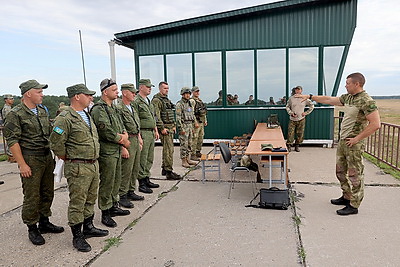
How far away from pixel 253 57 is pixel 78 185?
21.9 ft

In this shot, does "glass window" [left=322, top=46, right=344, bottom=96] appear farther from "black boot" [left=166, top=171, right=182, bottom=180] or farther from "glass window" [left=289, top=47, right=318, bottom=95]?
"black boot" [left=166, top=171, right=182, bottom=180]

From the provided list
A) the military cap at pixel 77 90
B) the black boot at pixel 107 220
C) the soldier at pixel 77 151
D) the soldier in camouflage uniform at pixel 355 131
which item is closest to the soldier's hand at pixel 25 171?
the soldier at pixel 77 151

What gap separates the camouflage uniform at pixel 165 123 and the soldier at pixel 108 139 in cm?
190

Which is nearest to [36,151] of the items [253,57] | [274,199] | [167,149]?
[167,149]

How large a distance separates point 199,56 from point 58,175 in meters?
6.51

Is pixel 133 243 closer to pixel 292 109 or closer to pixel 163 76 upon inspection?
pixel 292 109

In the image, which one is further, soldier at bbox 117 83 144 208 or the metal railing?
the metal railing

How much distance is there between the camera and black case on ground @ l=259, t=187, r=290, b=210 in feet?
13.3

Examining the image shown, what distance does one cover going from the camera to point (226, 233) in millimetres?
3398

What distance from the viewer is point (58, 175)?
120 inches

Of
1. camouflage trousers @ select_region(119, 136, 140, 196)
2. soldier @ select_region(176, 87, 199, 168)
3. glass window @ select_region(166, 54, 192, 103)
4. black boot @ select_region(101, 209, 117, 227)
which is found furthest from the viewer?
glass window @ select_region(166, 54, 192, 103)

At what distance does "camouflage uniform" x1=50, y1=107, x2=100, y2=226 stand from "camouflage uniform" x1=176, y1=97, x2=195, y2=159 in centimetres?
348

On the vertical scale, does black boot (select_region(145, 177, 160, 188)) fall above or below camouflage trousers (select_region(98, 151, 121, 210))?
below

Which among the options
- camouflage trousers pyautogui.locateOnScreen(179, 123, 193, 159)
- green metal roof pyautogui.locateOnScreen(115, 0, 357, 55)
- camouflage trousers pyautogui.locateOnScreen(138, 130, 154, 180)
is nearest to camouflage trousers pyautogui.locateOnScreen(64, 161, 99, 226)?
camouflage trousers pyautogui.locateOnScreen(138, 130, 154, 180)
